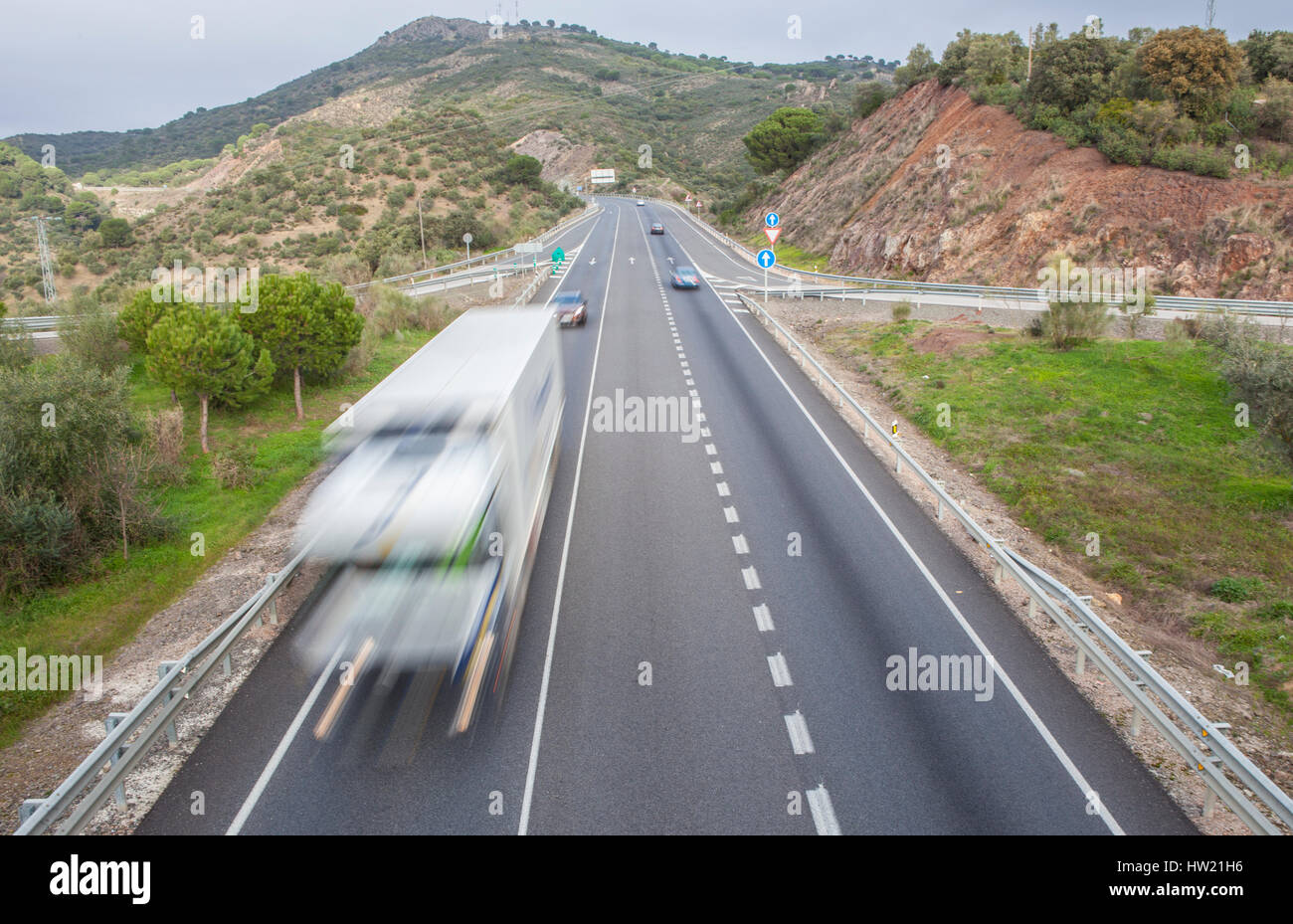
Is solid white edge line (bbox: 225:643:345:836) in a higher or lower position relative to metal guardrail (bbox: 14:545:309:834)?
lower

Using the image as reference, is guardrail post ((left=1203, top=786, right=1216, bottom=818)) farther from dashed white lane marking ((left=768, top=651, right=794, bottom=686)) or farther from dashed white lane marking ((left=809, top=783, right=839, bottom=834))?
dashed white lane marking ((left=768, top=651, right=794, bottom=686))

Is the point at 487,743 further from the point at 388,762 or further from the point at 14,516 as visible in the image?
the point at 14,516

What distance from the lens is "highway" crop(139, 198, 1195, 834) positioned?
307 inches

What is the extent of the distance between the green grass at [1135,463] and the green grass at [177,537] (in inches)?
578

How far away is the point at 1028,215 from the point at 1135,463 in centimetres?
2600

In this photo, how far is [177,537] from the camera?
14.1 m

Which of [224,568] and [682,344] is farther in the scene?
[682,344]

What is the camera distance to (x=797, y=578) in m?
12.6

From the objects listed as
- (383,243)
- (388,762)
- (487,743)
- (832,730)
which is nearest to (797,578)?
(832,730)

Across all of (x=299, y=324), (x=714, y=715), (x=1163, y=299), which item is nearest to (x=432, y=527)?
(x=714, y=715)

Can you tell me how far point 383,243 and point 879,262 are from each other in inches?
1291


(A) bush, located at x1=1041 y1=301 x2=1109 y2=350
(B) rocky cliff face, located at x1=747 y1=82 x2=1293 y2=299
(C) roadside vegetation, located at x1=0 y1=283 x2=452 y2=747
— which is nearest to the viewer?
(C) roadside vegetation, located at x1=0 y1=283 x2=452 y2=747

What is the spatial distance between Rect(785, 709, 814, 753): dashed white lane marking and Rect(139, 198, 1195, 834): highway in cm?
3

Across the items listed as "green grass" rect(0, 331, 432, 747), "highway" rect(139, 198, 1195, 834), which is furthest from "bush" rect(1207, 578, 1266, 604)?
"green grass" rect(0, 331, 432, 747)
